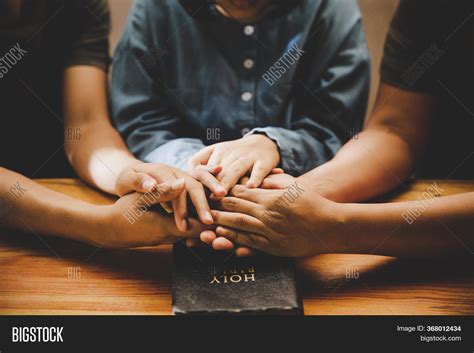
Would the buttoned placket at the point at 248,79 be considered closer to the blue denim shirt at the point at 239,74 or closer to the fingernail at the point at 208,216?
the blue denim shirt at the point at 239,74

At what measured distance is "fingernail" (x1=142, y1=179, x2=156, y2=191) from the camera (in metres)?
0.70

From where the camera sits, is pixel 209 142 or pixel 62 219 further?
pixel 209 142

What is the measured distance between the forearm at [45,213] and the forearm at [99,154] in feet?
0.25

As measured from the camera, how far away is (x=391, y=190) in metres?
0.85

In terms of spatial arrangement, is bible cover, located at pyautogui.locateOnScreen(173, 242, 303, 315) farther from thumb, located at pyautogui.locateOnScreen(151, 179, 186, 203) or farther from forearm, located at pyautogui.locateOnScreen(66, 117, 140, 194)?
forearm, located at pyautogui.locateOnScreen(66, 117, 140, 194)

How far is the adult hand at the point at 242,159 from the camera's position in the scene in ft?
2.53

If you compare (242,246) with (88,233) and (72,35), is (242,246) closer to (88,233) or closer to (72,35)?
(88,233)

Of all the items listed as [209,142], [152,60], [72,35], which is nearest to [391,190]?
[209,142]

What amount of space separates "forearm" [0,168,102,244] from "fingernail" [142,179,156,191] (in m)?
0.10

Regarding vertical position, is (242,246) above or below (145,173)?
below

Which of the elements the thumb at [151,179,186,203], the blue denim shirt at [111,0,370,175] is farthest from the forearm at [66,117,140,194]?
the thumb at [151,179,186,203]

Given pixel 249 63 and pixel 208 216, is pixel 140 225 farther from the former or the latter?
pixel 249 63

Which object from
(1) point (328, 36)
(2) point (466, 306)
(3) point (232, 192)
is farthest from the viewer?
(1) point (328, 36)

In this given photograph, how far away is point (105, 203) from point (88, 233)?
92 millimetres
